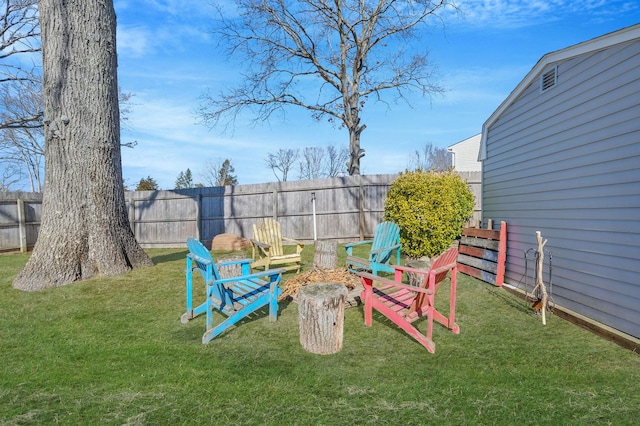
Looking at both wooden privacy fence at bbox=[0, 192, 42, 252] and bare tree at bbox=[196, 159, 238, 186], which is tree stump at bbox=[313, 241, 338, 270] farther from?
bare tree at bbox=[196, 159, 238, 186]

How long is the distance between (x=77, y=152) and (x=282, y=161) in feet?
113

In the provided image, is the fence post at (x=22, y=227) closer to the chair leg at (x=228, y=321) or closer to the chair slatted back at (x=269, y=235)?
the chair slatted back at (x=269, y=235)

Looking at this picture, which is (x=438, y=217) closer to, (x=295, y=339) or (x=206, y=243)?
(x=295, y=339)

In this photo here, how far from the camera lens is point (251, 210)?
11445 mm

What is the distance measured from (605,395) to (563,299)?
7.35 feet

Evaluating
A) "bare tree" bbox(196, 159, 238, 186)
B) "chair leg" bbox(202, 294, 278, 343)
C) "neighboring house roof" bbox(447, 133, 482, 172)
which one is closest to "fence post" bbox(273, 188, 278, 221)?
"chair leg" bbox(202, 294, 278, 343)

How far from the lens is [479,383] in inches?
108

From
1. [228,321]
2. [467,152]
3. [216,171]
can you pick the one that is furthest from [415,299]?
[216,171]

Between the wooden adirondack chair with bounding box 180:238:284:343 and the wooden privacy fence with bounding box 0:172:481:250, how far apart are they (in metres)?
6.60

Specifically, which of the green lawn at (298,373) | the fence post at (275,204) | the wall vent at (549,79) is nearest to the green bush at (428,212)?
the wall vent at (549,79)

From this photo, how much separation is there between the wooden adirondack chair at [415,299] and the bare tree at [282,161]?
36.6 metres

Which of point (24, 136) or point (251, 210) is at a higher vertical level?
point (24, 136)

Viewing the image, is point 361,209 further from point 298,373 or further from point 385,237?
point 298,373

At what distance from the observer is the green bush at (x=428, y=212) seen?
7.02 m
